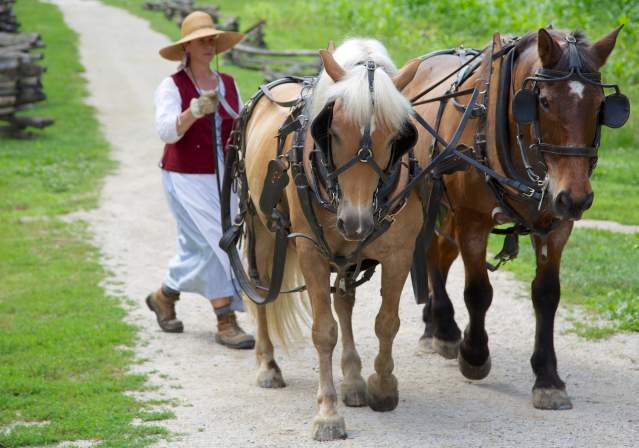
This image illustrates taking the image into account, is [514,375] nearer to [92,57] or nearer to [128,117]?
[128,117]

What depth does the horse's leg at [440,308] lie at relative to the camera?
673 cm

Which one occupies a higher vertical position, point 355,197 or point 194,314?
point 355,197

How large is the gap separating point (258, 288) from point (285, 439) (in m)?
1.40

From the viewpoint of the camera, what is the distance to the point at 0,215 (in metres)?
11.5

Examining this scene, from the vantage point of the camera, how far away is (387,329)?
543cm

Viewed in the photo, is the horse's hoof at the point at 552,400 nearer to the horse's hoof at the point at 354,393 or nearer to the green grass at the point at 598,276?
the horse's hoof at the point at 354,393

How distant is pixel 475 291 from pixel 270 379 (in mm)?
1329

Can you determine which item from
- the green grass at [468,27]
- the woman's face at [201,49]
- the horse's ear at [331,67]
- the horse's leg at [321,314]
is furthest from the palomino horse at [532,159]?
the green grass at [468,27]

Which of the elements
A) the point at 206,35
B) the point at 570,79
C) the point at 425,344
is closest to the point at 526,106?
the point at 570,79

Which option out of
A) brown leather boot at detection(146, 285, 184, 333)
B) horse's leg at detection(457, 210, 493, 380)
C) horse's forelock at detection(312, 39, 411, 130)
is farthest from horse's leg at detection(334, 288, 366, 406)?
brown leather boot at detection(146, 285, 184, 333)

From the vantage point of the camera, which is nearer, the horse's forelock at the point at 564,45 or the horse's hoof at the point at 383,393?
the horse's forelock at the point at 564,45

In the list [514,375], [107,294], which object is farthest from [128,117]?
[514,375]

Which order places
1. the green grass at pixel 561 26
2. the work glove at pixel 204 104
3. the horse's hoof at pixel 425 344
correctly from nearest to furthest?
the work glove at pixel 204 104, the horse's hoof at pixel 425 344, the green grass at pixel 561 26

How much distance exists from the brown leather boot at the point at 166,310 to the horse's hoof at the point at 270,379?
1.41m
